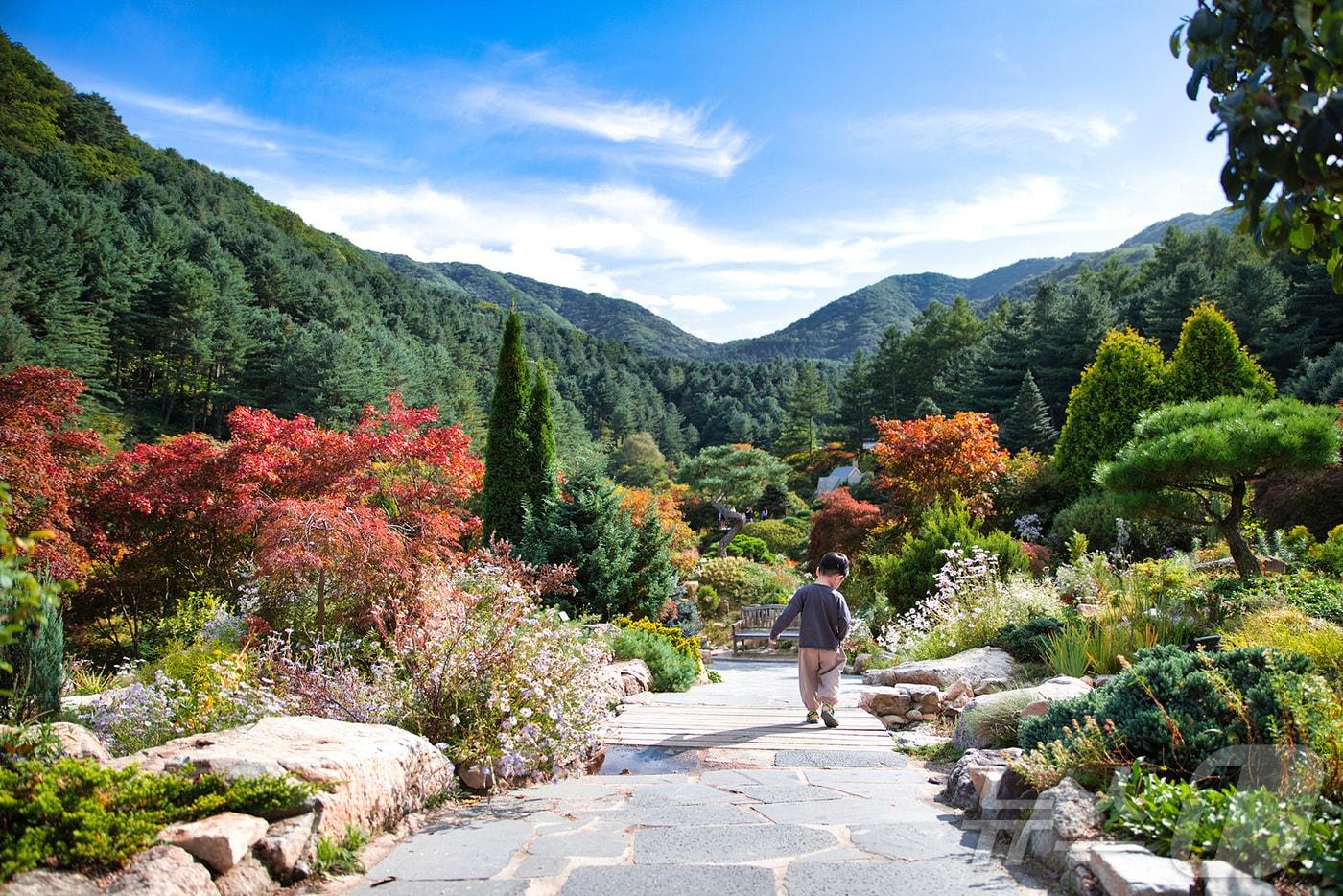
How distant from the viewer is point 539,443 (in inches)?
516

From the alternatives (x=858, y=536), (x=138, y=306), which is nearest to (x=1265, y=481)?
(x=858, y=536)

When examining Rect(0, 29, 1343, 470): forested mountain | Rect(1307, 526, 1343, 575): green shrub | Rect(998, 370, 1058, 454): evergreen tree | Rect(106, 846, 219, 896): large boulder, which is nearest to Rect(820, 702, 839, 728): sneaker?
Rect(106, 846, 219, 896): large boulder

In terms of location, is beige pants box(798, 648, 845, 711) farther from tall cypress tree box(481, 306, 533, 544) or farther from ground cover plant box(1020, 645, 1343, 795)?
tall cypress tree box(481, 306, 533, 544)

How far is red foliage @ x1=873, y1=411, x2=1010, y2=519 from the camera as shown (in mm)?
16609

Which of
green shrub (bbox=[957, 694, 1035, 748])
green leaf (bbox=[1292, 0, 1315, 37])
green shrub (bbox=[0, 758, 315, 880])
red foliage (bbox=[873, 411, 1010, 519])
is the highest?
green leaf (bbox=[1292, 0, 1315, 37])

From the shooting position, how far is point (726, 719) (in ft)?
20.4

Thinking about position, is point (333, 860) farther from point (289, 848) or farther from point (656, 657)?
point (656, 657)

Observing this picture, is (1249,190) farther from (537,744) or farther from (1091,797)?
(537,744)

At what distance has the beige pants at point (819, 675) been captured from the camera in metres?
6.08

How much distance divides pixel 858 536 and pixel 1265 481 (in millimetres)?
7136

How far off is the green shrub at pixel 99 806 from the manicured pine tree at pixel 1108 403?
1847 cm

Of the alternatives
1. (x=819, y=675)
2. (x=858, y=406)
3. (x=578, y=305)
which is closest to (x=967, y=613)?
(x=819, y=675)

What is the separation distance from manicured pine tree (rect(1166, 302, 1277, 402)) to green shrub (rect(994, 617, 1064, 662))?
44.0 ft

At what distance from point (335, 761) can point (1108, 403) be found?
768 inches
